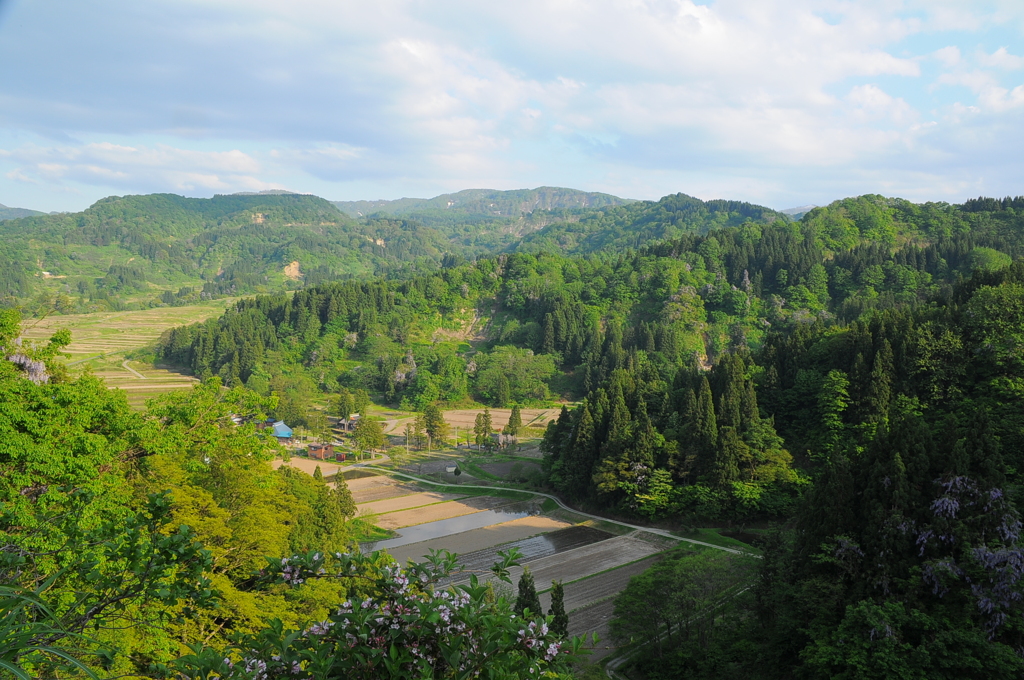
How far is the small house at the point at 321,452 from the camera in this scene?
2520 inches

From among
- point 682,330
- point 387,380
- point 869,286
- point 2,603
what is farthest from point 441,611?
point 869,286

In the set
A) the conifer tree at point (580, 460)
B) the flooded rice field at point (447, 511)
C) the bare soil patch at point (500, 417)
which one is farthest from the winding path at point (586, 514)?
the bare soil patch at point (500, 417)

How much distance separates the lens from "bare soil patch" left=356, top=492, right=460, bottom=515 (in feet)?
155

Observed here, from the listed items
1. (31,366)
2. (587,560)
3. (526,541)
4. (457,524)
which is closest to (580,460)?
(526,541)

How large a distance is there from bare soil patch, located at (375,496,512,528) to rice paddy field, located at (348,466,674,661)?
72 millimetres

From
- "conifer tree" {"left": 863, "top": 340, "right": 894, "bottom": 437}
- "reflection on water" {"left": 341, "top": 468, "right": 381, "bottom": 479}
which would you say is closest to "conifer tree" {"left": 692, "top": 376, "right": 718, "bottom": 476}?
"conifer tree" {"left": 863, "top": 340, "right": 894, "bottom": 437}

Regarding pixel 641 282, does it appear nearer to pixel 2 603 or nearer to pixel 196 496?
pixel 196 496

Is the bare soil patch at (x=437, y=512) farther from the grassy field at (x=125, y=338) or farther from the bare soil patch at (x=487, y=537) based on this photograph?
the grassy field at (x=125, y=338)

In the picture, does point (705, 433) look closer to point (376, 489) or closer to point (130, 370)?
point (376, 489)

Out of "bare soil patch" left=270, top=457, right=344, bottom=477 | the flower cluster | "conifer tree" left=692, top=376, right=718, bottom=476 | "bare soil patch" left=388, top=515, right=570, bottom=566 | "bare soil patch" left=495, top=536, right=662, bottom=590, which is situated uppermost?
the flower cluster

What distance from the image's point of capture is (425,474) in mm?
58469

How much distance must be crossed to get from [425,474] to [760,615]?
3926cm

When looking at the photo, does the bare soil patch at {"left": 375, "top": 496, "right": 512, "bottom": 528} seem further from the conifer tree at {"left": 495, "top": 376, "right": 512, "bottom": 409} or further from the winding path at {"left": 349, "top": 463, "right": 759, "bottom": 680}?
the conifer tree at {"left": 495, "top": 376, "right": 512, "bottom": 409}

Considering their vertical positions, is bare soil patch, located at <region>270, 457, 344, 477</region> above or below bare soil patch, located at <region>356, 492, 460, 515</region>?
below
